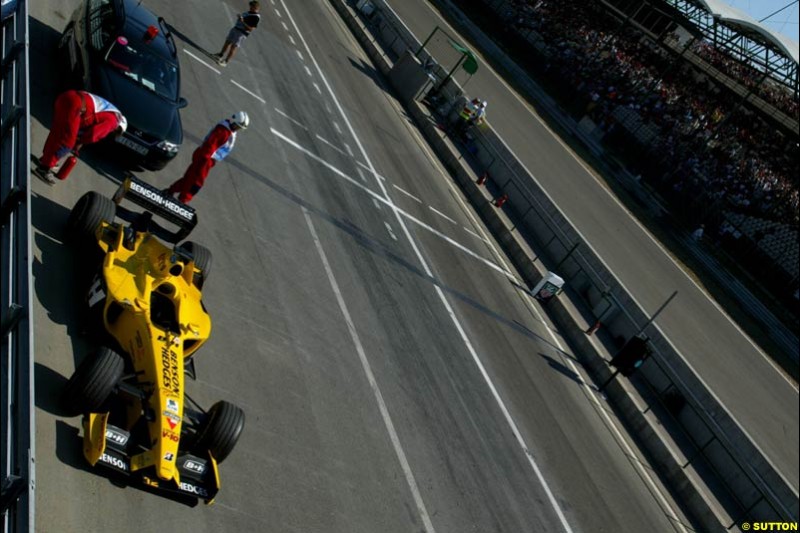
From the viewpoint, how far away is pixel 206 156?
510 inches

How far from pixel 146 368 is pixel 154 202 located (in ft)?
11.0

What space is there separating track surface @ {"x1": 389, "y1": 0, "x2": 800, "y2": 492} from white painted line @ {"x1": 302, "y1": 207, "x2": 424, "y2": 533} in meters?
8.49

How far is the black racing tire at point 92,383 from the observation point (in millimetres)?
8039

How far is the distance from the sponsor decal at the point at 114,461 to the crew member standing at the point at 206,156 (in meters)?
6.05

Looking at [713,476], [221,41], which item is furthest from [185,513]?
[221,41]

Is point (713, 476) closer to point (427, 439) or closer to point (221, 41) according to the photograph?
point (427, 439)

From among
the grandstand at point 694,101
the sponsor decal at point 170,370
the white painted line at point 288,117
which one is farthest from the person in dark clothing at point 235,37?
the grandstand at point 694,101

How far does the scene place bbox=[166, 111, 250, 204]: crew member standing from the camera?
511 inches

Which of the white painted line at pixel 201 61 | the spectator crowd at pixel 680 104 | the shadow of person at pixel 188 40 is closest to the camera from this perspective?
the white painted line at pixel 201 61

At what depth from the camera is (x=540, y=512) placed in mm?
13023

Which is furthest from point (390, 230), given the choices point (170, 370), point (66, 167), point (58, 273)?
point (170, 370)

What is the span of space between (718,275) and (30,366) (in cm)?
3211

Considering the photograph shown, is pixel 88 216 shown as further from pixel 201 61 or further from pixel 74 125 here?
pixel 201 61

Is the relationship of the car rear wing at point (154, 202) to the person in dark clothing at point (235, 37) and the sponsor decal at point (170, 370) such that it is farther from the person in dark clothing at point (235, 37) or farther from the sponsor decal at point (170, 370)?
the person in dark clothing at point (235, 37)
